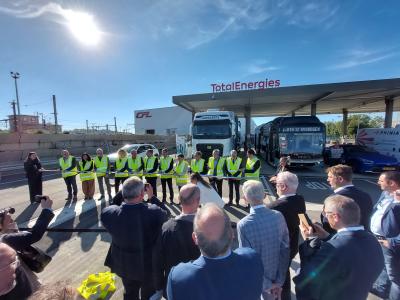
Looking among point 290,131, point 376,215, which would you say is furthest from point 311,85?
point 376,215

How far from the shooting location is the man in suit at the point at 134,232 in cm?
248

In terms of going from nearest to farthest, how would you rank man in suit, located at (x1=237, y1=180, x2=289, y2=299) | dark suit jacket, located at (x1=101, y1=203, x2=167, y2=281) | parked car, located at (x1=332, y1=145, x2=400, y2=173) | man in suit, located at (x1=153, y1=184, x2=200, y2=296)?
man in suit, located at (x1=153, y1=184, x2=200, y2=296) → man in suit, located at (x1=237, y1=180, x2=289, y2=299) → dark suit jacket, located at (x1=101, y1=203, x2=167, y2=281) → parked car, located at (x1=332, y1=145, x2=400, y2=173)

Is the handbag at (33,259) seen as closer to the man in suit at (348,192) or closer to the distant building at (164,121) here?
the man in suit at (348,192)

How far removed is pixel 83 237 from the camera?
17.3 feet

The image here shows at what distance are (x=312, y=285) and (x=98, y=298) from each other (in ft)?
8.70

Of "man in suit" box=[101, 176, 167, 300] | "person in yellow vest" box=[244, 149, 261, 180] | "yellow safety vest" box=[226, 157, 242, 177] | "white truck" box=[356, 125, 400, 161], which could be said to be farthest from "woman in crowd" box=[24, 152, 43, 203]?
"white truck" box=[356, 125, 400, 161]

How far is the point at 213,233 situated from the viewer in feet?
4.91

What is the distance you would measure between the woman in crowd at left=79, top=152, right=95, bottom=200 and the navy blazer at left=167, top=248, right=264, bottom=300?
25.4 ft

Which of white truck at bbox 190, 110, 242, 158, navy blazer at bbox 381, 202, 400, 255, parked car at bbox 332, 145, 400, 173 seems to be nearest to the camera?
navy blazer at bbox 381, 202, 400, 255

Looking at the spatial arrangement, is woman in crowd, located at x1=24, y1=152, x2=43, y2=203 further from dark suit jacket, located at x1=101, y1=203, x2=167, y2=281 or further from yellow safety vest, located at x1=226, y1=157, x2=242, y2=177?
dark suit jacket, located at x1=101, y1=203, x2=167, y2=281

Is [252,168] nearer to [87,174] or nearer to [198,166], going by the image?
[198,166]

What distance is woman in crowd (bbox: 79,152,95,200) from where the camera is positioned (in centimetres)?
816

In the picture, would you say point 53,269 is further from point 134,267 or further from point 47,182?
point 47,182

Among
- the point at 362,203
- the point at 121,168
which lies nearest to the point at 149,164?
the point at 121,168
